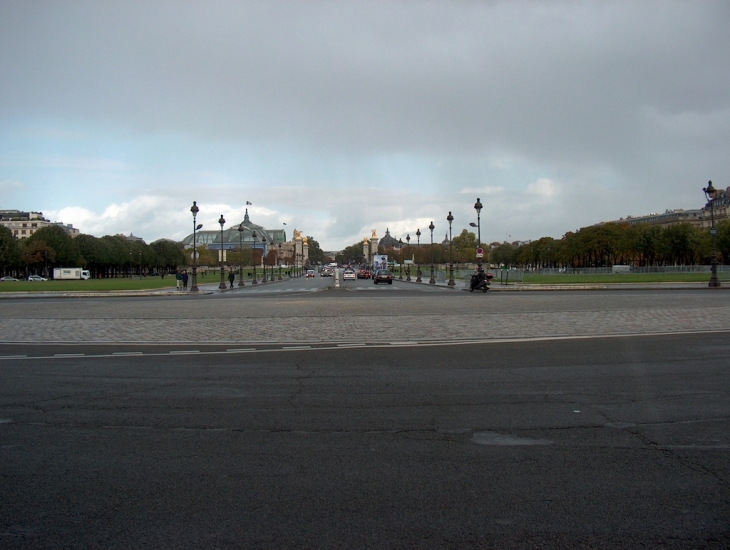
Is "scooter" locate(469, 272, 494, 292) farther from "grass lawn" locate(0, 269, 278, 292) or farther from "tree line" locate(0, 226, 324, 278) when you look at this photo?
"tree line" locate(0, 226, 324, 278)

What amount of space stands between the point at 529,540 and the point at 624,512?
90cm

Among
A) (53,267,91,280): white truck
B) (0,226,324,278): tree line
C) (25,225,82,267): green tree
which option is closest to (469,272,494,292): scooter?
(0,226,324,278): tree line

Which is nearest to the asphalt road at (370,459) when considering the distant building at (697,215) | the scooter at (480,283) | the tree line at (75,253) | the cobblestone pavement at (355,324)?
the cobblestone pavement at (355,324)

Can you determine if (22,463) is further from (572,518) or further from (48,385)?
(572,518)

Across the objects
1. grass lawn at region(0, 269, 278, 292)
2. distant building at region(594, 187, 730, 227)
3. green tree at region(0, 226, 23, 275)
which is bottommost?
grass lawn at region(0, 269, 278, 292)

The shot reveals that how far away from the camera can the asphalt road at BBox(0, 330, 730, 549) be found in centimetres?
414

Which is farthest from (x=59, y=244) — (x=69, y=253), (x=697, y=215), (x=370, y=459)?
(x=697, y=215)

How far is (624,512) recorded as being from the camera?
4.37 m

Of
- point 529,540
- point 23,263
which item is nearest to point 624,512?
point 529,540

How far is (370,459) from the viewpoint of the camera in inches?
219

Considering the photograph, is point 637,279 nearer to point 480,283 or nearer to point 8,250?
point 480,283

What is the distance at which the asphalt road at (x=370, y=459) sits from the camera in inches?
163

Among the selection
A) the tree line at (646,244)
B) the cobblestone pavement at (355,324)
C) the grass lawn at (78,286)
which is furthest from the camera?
the tree line at (646,244)

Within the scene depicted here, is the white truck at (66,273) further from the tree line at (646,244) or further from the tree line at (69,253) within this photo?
the tree line at (646,244)
